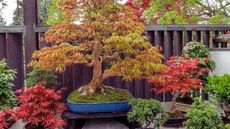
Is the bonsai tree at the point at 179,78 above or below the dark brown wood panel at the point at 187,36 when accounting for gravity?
below

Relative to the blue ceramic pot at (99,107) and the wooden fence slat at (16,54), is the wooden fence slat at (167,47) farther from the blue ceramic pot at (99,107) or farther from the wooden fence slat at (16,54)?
the wooden fence slat at (16,54)

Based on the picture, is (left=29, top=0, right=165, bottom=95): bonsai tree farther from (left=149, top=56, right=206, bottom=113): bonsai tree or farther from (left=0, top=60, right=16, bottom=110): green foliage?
(left=0, top=60, right=16, bottom=110): green foliage

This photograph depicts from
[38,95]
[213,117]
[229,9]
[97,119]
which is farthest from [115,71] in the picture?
[229,9]

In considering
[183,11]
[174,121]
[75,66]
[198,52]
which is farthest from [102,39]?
[183,11]

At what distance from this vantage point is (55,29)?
3.13 m

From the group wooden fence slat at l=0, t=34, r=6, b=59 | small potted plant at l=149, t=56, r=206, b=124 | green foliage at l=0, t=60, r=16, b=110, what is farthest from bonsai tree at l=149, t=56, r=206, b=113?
wooden fence slat at l=0, t=34, r=6, b=59

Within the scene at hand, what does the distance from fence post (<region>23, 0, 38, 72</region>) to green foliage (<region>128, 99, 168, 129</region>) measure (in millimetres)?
1770

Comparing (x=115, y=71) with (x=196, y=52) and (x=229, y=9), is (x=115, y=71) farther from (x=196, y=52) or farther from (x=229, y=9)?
(x=229, y=9)

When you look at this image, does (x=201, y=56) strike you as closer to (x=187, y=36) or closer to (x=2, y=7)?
(x=187, y=36)

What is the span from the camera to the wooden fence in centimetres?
399

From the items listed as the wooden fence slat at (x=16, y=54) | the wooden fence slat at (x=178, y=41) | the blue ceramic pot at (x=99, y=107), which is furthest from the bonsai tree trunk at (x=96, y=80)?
the wooden fence slat at (x=178, y=41)

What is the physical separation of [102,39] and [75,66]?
121 cm

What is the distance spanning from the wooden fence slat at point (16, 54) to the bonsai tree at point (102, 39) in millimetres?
1107

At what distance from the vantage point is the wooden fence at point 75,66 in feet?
13.1
